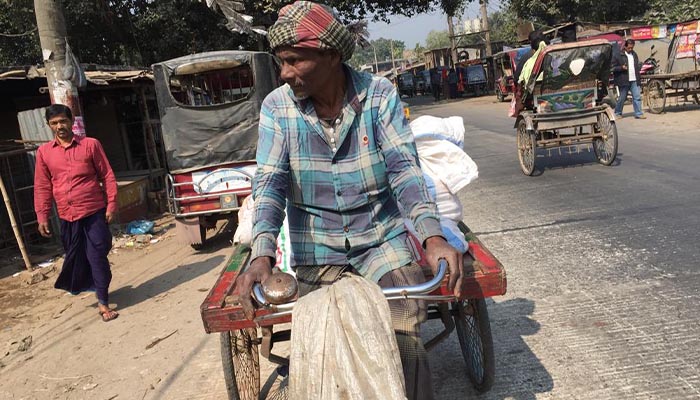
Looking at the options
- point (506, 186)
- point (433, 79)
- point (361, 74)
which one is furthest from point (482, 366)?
point (433, 79)

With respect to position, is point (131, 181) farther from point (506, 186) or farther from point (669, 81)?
point (669, 81)

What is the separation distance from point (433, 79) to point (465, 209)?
92.4 feet

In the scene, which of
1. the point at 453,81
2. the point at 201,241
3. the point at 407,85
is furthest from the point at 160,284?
the point at 407,85

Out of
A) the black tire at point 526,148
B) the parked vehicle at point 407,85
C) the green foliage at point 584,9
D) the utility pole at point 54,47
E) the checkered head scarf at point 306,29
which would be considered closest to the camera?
the checkered head scarf at point 306,29

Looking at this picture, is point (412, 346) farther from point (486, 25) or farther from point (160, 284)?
point (486, 25)

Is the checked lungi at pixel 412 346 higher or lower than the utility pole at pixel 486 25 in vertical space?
lower

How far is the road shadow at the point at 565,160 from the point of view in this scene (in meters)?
8.77

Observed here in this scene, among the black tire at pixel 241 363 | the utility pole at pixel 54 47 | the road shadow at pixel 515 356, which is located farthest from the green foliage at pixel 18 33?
the road shadow at pixel 515 356

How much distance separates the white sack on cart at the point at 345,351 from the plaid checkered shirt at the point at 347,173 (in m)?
0.56

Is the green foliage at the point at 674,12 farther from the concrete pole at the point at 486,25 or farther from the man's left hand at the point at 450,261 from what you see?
the man's left hand at the point at 450,261

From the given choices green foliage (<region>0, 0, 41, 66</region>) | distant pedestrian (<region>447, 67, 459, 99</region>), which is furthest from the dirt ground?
distant pedestrian (<region>447, 67, 459, 99</region>)

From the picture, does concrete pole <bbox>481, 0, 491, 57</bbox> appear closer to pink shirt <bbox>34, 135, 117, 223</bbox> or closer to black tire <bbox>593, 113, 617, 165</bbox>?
black tire <bbox>593, 113, 617, 165</bbox>

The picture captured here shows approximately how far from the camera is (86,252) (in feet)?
17.2

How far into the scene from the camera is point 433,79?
33.9 meters
